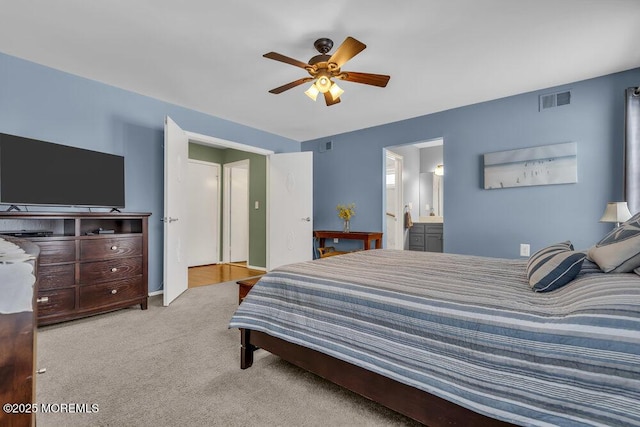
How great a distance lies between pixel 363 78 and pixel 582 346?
7.17 feet

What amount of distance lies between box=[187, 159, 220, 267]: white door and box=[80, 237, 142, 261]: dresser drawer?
8.70 feet

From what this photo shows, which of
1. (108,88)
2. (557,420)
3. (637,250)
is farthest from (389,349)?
(108,88)

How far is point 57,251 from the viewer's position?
97.4 inches

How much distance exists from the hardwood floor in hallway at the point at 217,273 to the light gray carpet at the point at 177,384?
1828 millimetres

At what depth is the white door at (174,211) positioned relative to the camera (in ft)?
10.4

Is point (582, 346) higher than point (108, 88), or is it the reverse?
point (108, 88)

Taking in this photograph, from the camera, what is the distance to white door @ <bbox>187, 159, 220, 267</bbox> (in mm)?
5641

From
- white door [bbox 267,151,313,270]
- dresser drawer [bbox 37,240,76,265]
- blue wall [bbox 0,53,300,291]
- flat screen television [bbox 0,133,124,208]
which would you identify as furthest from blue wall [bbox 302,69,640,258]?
dresser drawer [bbox 37,240,76,265]

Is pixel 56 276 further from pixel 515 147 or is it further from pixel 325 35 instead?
pixel 515 147

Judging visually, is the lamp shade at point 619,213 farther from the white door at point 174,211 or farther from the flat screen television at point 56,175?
the flat screen television at point 56,175

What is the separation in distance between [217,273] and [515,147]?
15.2 feet

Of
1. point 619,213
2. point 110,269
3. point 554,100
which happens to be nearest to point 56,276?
point 110,269

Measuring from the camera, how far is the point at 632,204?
2.71 m

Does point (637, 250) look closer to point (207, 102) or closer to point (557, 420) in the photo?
point (557, 420)
